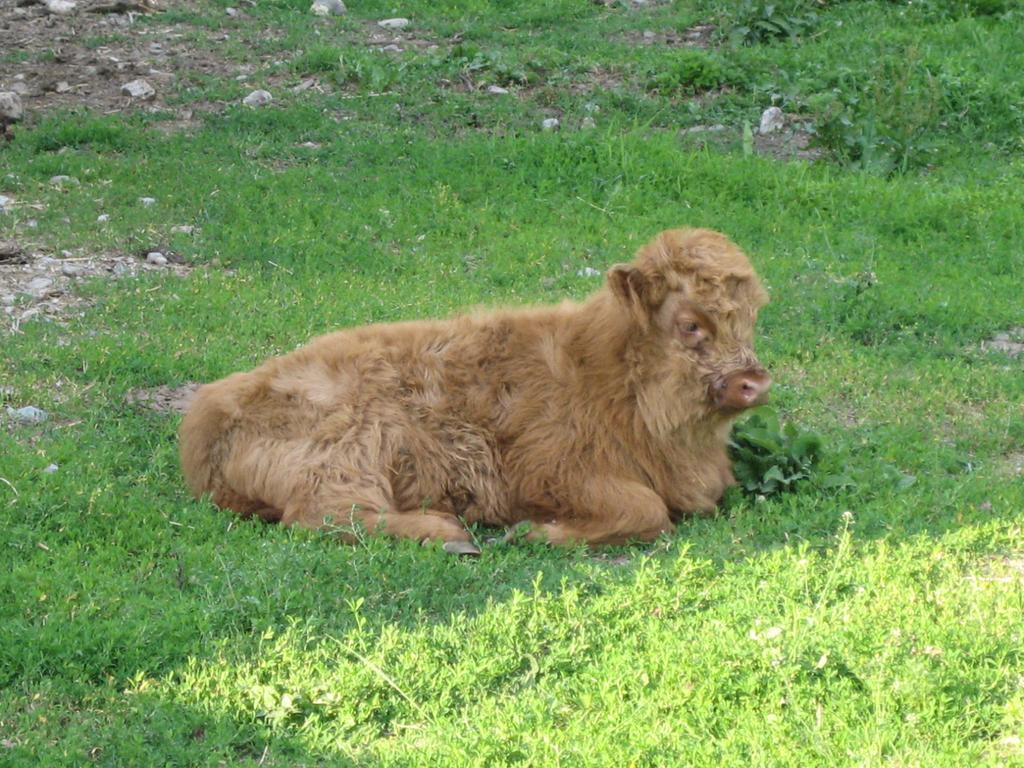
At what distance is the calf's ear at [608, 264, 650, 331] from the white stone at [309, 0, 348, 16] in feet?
34.0

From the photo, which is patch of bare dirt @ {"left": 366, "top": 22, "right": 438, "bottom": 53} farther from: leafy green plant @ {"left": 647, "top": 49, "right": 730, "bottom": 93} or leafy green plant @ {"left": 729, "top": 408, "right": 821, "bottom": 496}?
leafy green plant @ {"left": 729, "top": 408, "right": 821, "bottom": 496}

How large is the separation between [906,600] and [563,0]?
1246 cm

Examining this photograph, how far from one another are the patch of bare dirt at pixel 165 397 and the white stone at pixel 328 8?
8645 mm

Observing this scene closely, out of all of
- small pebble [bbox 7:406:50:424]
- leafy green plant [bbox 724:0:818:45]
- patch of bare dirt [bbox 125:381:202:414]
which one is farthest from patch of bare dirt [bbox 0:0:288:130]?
small pebble [bbox 7:406:50:424]

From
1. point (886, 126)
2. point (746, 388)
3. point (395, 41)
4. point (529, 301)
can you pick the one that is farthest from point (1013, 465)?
point (395, 41)

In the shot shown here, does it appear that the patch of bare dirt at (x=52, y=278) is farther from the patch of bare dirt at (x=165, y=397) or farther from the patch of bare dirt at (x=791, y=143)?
the patch of bare dirt at (x=791, y=143)

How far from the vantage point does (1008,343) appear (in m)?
10.5

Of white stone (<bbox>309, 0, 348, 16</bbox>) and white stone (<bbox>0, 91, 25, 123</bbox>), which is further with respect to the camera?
white stone (<bbox>309, 0, 348, 16</bbox>)

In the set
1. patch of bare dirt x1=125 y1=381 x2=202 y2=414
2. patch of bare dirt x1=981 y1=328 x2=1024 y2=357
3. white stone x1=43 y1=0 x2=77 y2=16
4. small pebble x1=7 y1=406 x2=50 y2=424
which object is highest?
white stone x1=43 y1=0 x2=77 y2=16

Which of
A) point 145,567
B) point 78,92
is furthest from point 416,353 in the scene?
point 78,92

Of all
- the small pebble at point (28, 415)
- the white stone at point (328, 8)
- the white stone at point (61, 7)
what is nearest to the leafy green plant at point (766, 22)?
the white stone at point (328, 8)

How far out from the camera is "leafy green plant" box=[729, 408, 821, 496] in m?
7.98

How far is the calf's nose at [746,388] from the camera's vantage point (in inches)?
289

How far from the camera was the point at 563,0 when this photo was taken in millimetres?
17281
